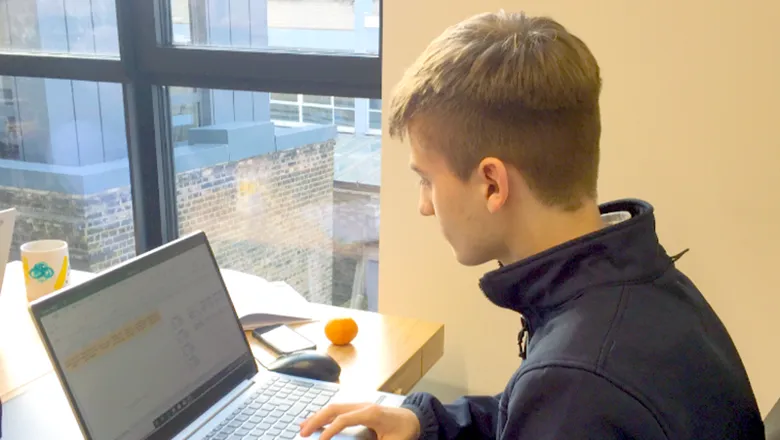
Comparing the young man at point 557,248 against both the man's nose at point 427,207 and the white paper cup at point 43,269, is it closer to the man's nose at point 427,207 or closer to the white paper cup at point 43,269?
the man's nose at point 427,207

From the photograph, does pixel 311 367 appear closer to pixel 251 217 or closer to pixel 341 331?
pixel 341 331

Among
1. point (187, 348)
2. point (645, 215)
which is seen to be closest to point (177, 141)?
point (187, 348)

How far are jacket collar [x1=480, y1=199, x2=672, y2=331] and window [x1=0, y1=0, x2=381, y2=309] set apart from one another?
1.00 metres

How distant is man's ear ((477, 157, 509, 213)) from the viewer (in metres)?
0.86

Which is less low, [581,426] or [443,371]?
[581,426]

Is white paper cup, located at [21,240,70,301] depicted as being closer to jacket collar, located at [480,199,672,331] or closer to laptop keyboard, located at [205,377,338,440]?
laptop keyboard, located at [205,377,338,440]

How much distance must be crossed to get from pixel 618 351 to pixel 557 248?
0.46ft

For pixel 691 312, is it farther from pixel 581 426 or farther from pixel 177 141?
pixel 177 141

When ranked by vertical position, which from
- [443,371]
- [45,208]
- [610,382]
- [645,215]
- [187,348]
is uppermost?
[645,215]

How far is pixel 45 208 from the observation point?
2396 millimetres

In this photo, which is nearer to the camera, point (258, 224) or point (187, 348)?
point (187, 348)

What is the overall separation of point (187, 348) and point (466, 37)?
59 centimetres

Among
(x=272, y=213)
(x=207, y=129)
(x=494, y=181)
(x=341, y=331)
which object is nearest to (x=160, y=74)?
(x=207, y=129)

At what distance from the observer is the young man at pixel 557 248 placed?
74 cm
